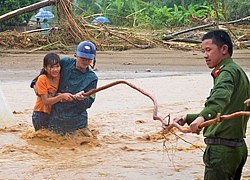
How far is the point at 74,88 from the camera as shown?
252 inches

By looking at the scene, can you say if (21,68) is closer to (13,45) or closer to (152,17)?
(13,45)

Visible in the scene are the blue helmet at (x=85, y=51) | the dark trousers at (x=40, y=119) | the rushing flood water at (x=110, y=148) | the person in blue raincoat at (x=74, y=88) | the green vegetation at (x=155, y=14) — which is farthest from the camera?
the green vegetation at (x=155, y=14)

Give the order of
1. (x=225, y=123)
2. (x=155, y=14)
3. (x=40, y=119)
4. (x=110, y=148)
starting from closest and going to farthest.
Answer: (x=225, y=123) → (x=110, y=148) → (x=40, y=119) → (x=155, y=14)

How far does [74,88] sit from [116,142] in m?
0.86

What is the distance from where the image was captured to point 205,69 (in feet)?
50.3

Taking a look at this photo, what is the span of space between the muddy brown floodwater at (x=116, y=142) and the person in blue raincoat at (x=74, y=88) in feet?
0.52

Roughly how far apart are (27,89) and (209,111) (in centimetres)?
761

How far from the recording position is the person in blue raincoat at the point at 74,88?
6.34 metres

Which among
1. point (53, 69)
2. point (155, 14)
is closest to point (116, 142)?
point (53, 69)

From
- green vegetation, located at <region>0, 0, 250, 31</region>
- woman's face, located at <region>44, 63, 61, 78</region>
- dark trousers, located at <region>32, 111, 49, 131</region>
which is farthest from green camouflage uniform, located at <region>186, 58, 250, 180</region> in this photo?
green vegetation, located at <region>0, 0, 250, 31</region>

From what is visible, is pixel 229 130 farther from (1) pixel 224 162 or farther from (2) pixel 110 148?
(2) pixel 110 148

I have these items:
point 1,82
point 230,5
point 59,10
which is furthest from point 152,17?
point 1,82

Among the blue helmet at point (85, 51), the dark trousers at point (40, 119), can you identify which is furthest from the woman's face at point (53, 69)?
the dark trousers at point (40, 119)

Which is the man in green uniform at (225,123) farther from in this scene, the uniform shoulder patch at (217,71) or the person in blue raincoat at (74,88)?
the person in blue raincoat at (74,88)
